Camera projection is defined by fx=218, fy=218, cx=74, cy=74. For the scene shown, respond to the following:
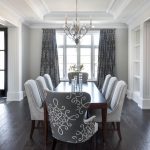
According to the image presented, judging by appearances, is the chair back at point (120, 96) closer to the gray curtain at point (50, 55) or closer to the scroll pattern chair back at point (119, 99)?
the scroll pattern chair back at point (119, 99)

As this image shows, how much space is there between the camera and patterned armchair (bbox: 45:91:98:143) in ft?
8.41

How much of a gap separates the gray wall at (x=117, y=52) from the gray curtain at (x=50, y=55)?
0.81ft

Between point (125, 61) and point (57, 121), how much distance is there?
20.0 ft

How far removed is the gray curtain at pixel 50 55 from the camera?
8180mm

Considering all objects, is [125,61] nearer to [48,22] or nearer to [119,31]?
[119,31]

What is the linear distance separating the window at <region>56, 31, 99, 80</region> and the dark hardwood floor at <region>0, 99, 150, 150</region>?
317 cm

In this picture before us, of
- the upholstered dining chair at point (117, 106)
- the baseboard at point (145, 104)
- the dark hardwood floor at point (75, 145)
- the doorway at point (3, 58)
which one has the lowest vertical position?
the dark hardwood floor at point (75, 145)

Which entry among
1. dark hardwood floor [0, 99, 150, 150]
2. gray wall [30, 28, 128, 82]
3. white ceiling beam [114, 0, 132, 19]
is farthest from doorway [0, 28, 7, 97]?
white ceiling beam [114, 0, 132, 19]

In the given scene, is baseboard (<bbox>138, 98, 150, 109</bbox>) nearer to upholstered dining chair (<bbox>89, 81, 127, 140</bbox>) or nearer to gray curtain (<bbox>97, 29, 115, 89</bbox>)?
gray curtain (<bbox>97, 29, 115, 89</bbox>)

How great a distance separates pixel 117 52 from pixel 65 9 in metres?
2.67

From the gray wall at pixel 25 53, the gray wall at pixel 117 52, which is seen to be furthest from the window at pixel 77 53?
the gray wall at pixel 25 53

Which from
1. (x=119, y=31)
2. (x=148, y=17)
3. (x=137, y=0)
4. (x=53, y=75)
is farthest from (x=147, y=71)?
(x=53, y=75)

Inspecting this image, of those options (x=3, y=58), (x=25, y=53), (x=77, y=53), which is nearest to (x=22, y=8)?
(x=25, y=53)

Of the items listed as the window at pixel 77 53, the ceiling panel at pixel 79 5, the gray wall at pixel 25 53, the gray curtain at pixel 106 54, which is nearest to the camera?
the ceiling panel at pixel 79 5
